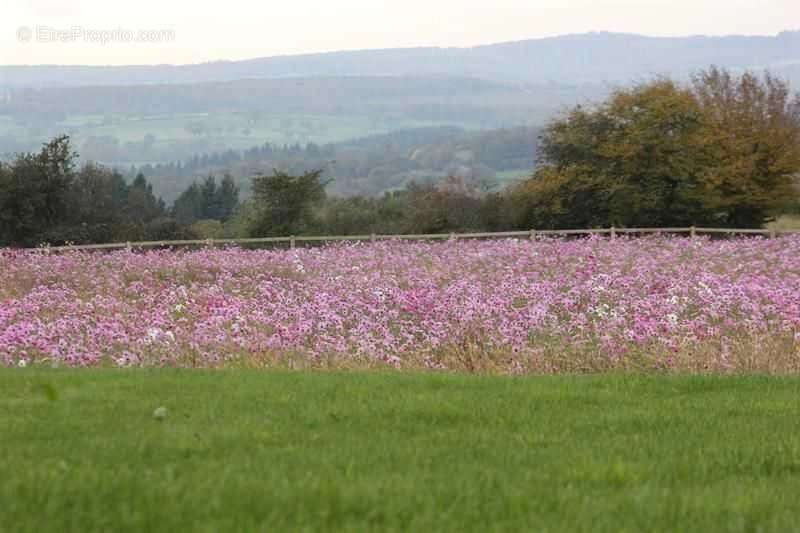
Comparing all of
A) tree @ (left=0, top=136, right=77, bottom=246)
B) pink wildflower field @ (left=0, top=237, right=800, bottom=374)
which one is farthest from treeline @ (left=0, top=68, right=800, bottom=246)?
pink wildflower field @ (left=0, top=237, right=800, bottom=374)

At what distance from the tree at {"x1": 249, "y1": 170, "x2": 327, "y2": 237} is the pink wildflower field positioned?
31.0 meters

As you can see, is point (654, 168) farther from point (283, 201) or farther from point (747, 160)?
point (283, 201)

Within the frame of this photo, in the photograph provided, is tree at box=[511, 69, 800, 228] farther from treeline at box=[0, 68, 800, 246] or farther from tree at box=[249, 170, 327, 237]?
tree at box=[249, 170, 327, 237]

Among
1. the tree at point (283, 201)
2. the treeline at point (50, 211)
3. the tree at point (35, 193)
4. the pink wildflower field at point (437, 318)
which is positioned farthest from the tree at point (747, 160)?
the pink wildflower field at point (437, 318)

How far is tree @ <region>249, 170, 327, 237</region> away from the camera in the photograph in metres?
54.4

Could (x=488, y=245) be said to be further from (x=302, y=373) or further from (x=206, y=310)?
(x=302, y=373)

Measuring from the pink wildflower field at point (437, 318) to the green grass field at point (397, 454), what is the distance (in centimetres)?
274

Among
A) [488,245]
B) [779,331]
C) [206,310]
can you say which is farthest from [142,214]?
[779,331]

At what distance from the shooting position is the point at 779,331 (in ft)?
46.9

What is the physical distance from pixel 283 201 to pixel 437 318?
40.3 meters

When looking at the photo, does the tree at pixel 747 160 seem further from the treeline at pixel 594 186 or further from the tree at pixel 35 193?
the tree at pixel 35 193

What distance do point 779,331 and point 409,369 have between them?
5008mm

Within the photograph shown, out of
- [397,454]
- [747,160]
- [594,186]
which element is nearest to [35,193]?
[594,186]

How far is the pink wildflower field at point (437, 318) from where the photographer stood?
13.4m
